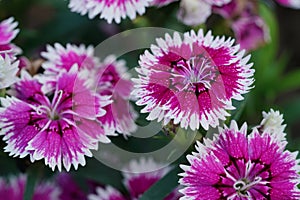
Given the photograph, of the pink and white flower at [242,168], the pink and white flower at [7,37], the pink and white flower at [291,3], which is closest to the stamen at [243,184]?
the pink and white flower at [242,168]

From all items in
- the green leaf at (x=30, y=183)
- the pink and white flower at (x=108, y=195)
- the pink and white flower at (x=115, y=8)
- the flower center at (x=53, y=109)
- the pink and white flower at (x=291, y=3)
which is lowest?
the green leaf at (x=30, y=183)

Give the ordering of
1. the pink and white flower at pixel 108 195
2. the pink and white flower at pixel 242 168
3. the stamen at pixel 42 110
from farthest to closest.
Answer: the pink and white flower at pixel 108 195 < the stamen at pixel 42 110 < the pink and white flower at pixel 242 168

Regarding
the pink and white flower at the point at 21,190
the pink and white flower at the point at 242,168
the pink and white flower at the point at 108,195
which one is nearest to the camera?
the pink and white flower at the point at 242,168

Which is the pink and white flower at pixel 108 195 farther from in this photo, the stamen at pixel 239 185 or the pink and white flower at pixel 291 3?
the pink and white flower at pixel 291 3

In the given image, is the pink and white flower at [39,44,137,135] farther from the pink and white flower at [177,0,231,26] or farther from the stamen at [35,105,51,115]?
the pink and white flower at [177,0,231,26]

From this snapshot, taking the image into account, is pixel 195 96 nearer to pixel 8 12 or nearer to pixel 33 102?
pixel 33 102

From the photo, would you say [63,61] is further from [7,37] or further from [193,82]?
[193,82]

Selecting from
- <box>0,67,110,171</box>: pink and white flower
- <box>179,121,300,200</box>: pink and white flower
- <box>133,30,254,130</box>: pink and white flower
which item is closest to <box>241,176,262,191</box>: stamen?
<box>179,121,300,200</box>: pink and white flower
